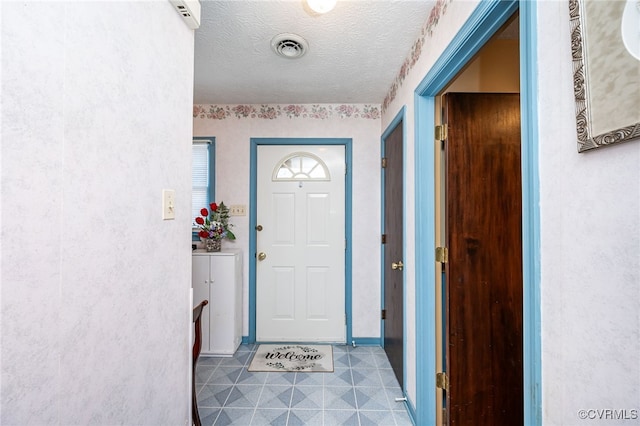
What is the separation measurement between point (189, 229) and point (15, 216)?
72 centimetres

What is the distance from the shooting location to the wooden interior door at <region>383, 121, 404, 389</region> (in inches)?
80.2

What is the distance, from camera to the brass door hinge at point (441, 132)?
1.51m

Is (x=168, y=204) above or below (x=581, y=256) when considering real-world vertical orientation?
above

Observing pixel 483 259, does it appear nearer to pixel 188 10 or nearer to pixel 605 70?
pixel 605 70

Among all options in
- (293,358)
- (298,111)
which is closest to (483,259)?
(293,358)

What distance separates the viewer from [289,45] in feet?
5.73

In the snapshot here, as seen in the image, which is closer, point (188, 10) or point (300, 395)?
point (188, 10)

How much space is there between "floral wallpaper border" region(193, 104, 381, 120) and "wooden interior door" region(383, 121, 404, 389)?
426 millimetres

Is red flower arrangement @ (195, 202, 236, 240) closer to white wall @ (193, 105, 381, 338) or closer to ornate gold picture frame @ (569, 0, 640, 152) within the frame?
white wall @ (193, 105, 381, 338)

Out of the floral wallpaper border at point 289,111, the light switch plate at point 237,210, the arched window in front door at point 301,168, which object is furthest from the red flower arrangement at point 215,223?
the floral wallpaper border at point 289,111

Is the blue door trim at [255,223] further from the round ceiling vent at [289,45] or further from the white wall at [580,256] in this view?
the white wall at [580,256]

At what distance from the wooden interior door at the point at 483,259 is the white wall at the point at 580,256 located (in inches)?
29.4

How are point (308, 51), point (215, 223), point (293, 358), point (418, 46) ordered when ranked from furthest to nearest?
point (215, 223)
point (293, 358)
point (308, 51)
point (418, 46)

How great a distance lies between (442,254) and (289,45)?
1555mm
